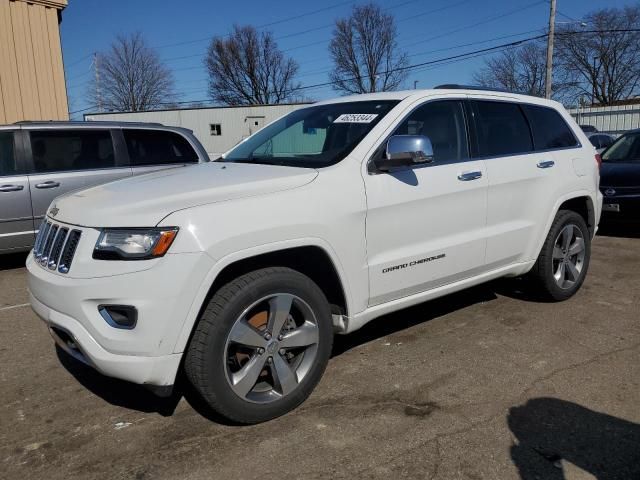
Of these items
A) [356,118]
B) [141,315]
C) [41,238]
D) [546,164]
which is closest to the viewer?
[141,315]

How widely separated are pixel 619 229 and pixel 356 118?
6811 mm

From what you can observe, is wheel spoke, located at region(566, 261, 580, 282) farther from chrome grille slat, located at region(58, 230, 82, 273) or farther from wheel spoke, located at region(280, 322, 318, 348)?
chrome grille slat, located at region(58, 230, 82, 273)

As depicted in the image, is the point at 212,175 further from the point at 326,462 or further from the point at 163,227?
the point at 326,462

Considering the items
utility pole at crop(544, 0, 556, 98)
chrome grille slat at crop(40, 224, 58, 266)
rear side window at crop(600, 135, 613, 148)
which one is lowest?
chrome grille slat at crop(40, 224, 58, 266)

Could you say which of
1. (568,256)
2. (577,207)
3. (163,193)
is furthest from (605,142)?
(163,193)

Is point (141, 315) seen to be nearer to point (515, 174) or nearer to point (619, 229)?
point (515, 174)

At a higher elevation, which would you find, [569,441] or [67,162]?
[67,162]

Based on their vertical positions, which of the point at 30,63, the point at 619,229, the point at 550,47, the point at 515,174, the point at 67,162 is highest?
the point at 550,47

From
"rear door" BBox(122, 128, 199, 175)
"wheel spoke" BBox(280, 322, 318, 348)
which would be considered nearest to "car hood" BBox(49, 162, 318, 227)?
"wheel spoke" BBox(280, 322, 318, 348)

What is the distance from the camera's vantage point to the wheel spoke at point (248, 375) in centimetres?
283

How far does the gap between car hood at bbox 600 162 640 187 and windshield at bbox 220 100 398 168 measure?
5.63 m

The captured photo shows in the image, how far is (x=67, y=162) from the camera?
6.79 meters

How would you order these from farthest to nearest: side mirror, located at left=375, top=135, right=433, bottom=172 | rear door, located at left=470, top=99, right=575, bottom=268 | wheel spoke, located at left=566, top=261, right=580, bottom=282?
1. wheel spoke, located at left=566, top=261, right=580, bottom=282
2. rear door, located at left=470, top=99, right=575, bottom=268
3. side mirror, located at left=375, top=135, right=433, bottom=172

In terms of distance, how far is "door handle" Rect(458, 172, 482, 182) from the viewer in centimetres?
380
